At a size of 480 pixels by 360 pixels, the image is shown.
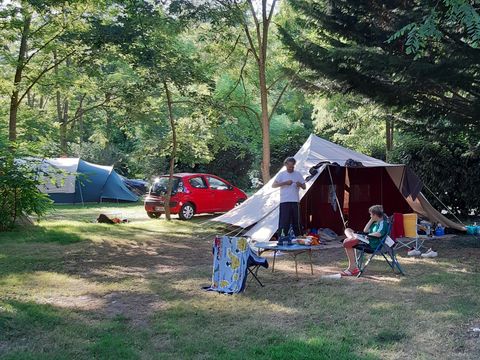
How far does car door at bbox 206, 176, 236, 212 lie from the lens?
14.6 meters

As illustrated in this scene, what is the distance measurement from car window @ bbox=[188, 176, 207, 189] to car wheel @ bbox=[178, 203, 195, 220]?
0.60m

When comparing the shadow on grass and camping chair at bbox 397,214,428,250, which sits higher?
camping chair at bbox 397,214,428,250

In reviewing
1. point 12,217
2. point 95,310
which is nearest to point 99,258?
point 95,310

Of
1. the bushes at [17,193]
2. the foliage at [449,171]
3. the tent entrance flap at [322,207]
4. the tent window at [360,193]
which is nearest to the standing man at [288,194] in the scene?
the tent entrance flap at [322,207]

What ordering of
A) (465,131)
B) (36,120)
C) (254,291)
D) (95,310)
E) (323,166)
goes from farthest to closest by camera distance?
(36,120) < (323,166) < (465,131) < (254,291) < (95,310)

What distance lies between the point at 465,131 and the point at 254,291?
4.36 metres

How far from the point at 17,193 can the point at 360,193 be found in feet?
24.1

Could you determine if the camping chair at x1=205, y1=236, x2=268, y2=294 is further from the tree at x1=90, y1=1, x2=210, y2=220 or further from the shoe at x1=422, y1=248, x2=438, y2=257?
the tree at x1=90, y1=1, x2=210, y2=220

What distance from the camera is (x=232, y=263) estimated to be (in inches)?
233

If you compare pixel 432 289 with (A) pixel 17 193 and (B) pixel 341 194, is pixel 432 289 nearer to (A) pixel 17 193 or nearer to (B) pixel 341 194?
(B) pixel 341 194

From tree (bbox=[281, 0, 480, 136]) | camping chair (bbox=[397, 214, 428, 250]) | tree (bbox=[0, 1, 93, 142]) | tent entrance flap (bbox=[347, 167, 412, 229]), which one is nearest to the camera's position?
tree (bbox=[281, 0, 480, 136])

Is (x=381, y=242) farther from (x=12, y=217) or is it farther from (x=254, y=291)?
(x=12, y=217)

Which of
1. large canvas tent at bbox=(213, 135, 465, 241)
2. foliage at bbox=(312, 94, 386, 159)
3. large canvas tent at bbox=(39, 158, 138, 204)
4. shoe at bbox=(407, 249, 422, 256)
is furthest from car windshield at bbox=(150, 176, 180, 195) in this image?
shoe at bbox=(407, 249, 422, 256)

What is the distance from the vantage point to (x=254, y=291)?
593 centimetres
